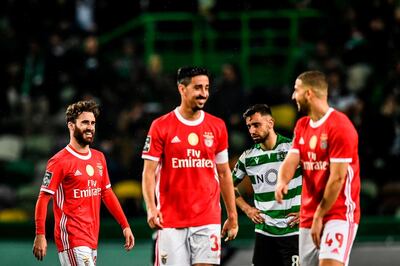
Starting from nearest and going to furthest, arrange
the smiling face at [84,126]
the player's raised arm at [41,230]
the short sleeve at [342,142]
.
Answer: the short sleeve at [342,142], the player's raised arm at [41,230], the smiling face at [84,126]

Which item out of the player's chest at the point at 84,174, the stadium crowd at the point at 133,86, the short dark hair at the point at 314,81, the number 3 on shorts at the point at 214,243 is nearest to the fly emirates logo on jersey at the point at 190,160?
the number 3 on shorts at the point at 214,243

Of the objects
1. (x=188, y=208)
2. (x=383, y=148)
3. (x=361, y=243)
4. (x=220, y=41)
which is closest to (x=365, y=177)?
(x=383, y=148)

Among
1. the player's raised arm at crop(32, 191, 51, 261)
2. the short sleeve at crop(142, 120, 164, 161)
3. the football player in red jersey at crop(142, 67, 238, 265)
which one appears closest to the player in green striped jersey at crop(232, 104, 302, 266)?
the football player in red jersey at crop(142, 67, 238, 265)

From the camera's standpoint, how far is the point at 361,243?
1506 centimetres

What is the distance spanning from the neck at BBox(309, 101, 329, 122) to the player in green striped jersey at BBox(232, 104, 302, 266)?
1.56 meters

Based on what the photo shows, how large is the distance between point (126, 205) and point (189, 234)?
617 centimetres

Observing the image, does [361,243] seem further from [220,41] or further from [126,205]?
[220,41]

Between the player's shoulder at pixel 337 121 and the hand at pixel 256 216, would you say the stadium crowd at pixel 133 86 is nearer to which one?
the hand at pixel 256 216

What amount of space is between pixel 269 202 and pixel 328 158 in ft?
6.29

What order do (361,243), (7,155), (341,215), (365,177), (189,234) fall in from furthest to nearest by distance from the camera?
(7,155) < (365,177) < (361,243) < (189,234) < (341,215)

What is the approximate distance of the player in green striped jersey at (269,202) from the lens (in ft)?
34.6

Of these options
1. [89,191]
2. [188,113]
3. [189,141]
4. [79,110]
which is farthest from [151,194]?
[79,110]

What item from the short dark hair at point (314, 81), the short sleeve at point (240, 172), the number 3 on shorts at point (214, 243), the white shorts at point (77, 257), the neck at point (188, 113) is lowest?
the white shorts at point (77, 257)

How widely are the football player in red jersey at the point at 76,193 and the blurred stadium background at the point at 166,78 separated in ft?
12.9
